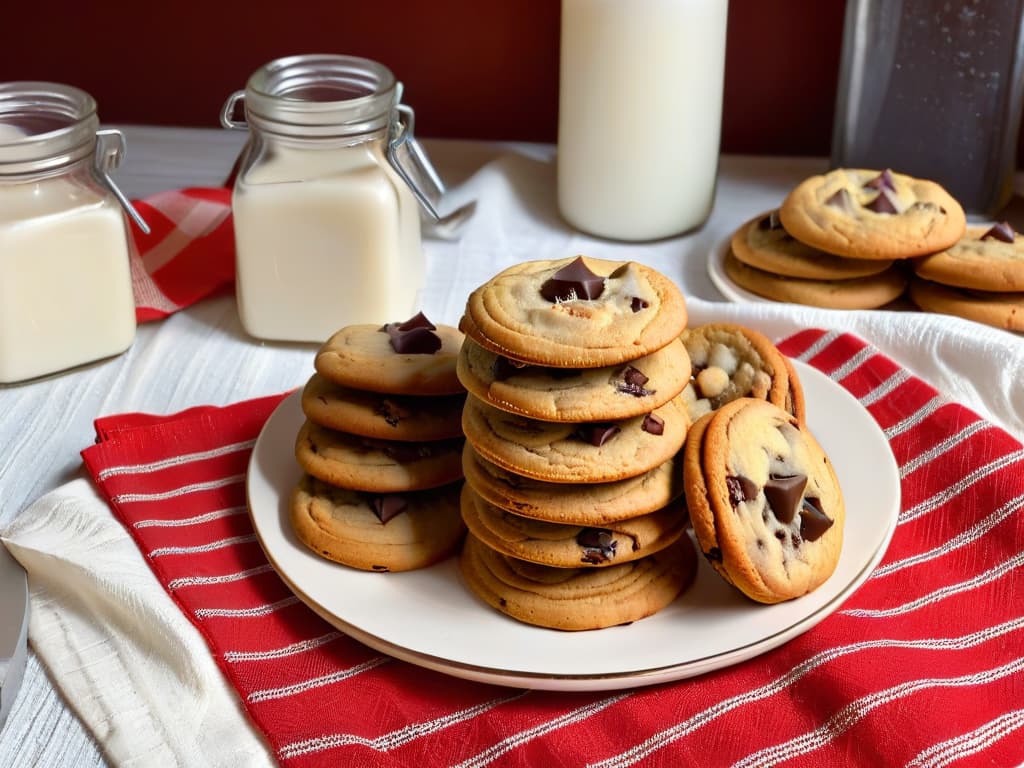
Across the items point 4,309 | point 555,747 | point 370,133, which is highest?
point 370,133

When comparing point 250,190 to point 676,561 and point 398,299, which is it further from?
point 676,561

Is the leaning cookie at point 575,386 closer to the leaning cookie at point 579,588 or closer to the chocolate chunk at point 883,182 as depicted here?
the leaning cookie at point 579,588

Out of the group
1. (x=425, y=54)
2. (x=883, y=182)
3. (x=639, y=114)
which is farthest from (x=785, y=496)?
(x=425, y=54)

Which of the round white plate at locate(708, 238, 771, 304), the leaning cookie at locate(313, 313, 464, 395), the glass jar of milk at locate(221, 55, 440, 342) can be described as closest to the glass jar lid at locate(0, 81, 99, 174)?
the glass jar of milk at locate(221, 55, 440, 342)

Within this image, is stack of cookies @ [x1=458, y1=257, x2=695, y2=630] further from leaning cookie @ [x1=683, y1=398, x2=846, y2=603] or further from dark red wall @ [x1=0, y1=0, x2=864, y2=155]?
dark red wall @ [x1=0, y1=0, x2=864, y2=155]

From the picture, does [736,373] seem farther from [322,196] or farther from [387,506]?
A: [322,196]

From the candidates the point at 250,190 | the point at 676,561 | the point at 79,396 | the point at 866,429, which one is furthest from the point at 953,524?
the point at 79,396

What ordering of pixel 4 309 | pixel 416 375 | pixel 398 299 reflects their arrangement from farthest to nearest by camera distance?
pixel 398 299 → pixel 4 309 → pixel 416 375
